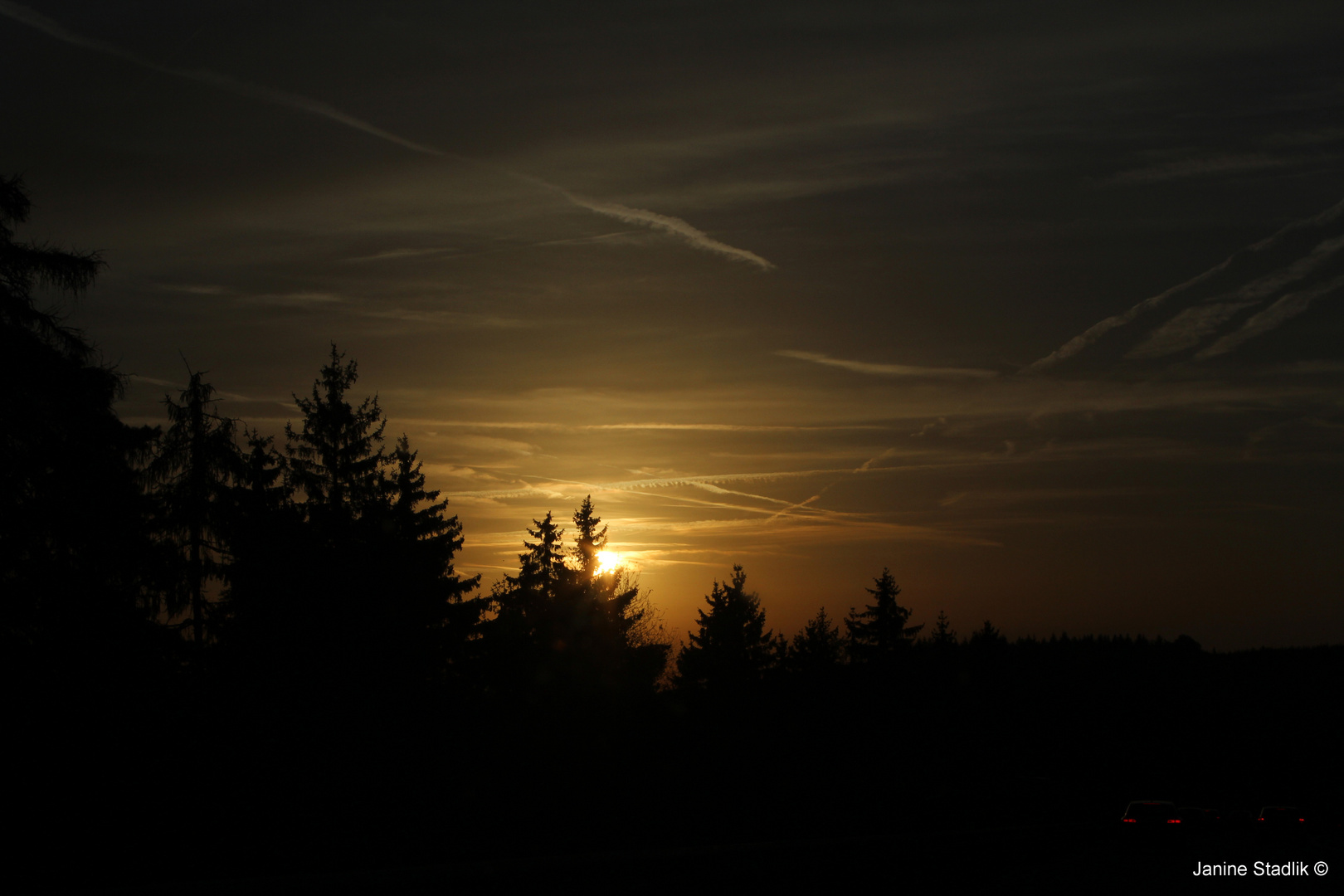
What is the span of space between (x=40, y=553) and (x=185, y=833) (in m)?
10.5

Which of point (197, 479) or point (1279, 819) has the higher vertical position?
point (197, 479)

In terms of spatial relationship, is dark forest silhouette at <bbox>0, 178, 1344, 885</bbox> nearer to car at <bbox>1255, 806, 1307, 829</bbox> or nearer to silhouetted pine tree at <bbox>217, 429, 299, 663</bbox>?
silhouetted pine tree at <bbox>217, 429, 299, 663</bbox>

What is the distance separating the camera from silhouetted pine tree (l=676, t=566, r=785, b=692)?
81.5 meters

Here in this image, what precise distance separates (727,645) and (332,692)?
5598 cm

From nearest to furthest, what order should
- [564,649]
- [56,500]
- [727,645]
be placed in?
[56,500], [564,649], [727,645]

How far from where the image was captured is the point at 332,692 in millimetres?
32531

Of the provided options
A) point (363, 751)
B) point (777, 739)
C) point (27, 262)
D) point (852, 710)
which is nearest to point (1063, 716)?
point (852, 710)

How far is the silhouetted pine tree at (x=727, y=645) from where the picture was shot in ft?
267

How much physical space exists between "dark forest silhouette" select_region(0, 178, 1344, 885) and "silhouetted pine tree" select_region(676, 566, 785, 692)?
129 inches

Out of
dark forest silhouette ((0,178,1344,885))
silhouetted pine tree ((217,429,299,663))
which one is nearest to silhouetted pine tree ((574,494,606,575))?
dark forest silhouette ((0,178,1344,885))

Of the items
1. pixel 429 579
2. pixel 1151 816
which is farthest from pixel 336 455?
pixel 1151 816

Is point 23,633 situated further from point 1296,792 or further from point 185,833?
point 1296,792

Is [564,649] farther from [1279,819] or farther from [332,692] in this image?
[1279,819]

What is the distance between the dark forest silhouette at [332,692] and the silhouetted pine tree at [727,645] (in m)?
3.27
